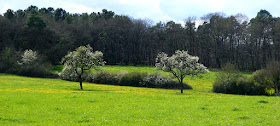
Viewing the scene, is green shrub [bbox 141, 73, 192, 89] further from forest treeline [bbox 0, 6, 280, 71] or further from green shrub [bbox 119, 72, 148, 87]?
forest treeline [bbox 0, 6, 280, 71]

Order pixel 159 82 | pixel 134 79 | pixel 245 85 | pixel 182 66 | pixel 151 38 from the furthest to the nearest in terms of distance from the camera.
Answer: pixel 151 38 < pixel 134 79 < pixel 159 82 < pixel 245 85 < pixel 182 66

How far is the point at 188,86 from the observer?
55.8 metres

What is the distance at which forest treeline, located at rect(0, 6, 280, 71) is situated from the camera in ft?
292

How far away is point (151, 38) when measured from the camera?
116 metres

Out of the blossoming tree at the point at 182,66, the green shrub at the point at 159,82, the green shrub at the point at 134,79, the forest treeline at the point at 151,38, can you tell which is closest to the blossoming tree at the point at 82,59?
the blossoming tree at the point at 182,66

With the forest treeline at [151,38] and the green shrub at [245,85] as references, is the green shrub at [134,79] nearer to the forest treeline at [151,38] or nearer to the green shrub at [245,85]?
the green shrub at [245,85]

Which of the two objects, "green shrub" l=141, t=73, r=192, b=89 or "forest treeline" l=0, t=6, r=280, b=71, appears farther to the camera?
"forest treeline" l=0, t=6, r=280, b=71

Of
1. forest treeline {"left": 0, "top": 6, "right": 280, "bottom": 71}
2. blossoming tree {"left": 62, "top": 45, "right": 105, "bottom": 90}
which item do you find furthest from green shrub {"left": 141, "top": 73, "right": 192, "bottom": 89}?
forest treeline {"left": 0, "top": 6, "right": 280, "bottom": 71}

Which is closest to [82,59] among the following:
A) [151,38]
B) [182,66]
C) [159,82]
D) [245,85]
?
[182,66]

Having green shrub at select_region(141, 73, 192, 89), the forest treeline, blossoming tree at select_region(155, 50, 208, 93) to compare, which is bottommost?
green shrub at select_region(141, 73, 192, 89)

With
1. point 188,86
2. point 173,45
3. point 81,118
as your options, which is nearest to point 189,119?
point 81,118

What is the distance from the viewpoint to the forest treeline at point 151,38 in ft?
292

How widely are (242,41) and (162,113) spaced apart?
86.1m

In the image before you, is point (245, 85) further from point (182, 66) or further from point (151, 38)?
point (151, 38)
